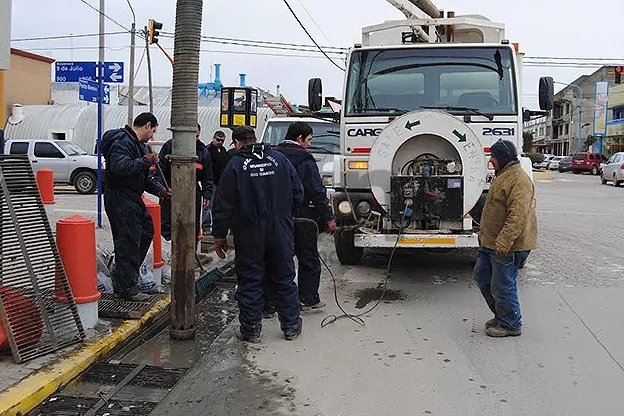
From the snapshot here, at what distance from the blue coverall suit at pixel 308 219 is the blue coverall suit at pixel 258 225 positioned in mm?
796

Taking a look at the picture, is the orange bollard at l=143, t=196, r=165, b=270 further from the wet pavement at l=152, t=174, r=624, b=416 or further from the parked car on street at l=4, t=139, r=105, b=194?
the parked car on street at l=4, t=139, r=105, b=194

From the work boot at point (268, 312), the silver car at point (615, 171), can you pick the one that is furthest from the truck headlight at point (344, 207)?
the silver car at point (615, 171)

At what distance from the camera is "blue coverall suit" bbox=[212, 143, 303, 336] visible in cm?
543

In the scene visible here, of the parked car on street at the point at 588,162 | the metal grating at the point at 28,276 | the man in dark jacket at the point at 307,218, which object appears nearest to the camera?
the metal grating at the point at 28,276

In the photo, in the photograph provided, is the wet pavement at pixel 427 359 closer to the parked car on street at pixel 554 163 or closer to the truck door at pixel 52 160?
the truck door at pixel 52 160

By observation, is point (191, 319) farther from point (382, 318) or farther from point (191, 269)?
point (382, 318)

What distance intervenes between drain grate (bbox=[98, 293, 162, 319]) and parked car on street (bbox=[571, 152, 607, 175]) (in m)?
45.9

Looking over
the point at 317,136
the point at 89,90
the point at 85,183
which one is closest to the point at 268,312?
the point at 89,90

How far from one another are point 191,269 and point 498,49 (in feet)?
15.8

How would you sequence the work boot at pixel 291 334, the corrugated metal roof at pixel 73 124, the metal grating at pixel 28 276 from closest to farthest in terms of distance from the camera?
1. the metal grating at pixel 28 276
2. the work boot at pixel 291 334
3. the corrugated metal roof at pixel 73 124

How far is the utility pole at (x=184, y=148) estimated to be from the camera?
5.40 metres

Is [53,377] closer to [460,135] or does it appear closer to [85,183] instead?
[460,135]

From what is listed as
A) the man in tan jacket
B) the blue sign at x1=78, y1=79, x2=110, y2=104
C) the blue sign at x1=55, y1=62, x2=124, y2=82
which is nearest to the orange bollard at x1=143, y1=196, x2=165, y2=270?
the man in tan jacket

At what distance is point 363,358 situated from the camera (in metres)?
5.20
